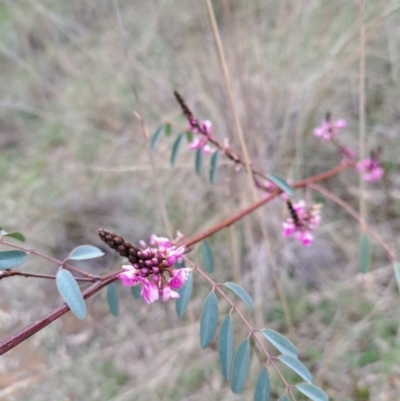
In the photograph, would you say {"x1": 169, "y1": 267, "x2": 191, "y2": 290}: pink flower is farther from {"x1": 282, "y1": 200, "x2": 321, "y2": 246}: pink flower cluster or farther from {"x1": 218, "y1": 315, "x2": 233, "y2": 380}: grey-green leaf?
{"x1": 282, "y1": 200, "x2": 321, "y2": 246}: pink flower cluster

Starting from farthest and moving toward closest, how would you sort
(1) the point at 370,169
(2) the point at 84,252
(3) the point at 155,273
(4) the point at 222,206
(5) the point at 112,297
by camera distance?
(4) the point at 222,206 < (1) the point at 370,169 < (5) the point at 112,297 < (2) the point at 84,252 < (3) the point at 155,273

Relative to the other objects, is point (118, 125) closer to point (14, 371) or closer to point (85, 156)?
point (85, 156)

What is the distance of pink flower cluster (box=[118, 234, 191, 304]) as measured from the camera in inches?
18.2

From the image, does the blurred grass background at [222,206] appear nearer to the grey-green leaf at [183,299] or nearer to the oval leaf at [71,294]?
the grey-green leaf at [183,299]

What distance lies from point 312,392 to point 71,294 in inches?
13.3

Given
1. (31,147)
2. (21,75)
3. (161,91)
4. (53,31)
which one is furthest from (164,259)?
(21,75)

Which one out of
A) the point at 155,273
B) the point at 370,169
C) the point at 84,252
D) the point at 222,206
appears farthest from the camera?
the point at 222,206

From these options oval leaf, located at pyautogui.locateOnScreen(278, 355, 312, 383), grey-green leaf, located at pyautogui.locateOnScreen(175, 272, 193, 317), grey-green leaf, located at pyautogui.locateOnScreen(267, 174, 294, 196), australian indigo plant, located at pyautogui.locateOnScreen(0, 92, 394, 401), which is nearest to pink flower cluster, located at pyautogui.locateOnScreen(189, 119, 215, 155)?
australian indigo plant, located at pyautogui.locateOnScreen(0, 92, 394, 401)

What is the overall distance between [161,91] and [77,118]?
64cm

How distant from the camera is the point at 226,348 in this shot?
21.7 inches

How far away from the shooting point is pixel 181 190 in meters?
2.03

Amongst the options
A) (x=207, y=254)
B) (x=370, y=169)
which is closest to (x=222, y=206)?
(x=370, y=169)

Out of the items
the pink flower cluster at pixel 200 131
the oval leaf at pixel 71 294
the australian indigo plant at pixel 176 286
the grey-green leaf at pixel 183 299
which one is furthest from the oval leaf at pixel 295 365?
the pink flower cluster at pixel 200 131

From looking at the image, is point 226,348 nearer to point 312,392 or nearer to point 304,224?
point 312,392
